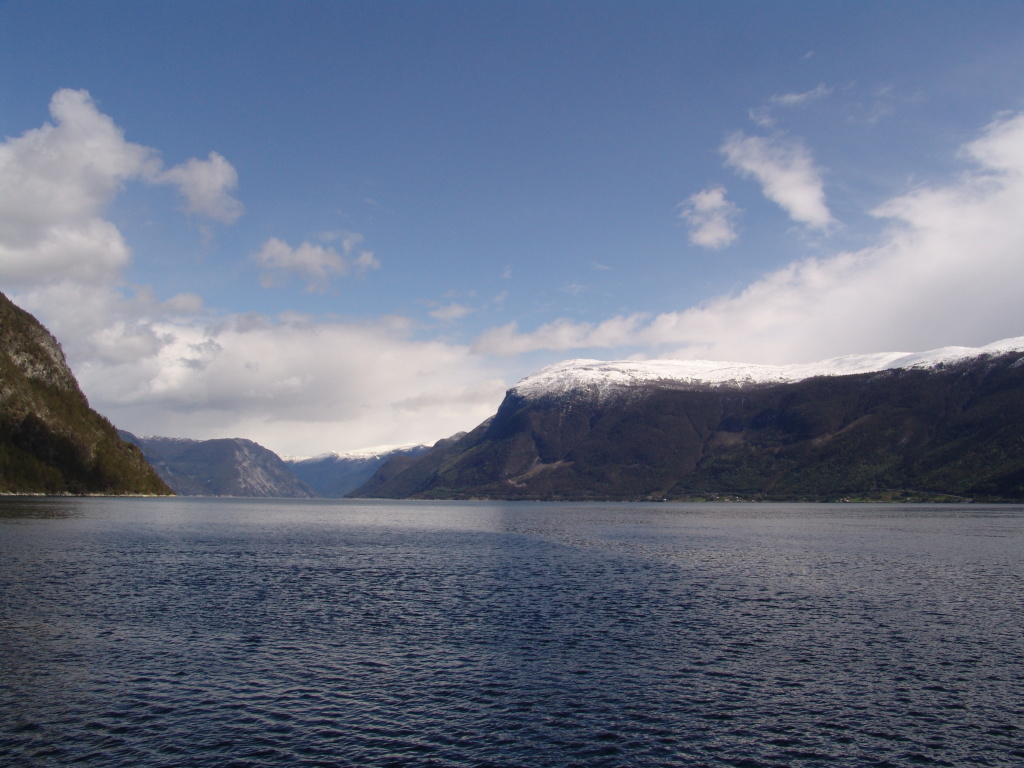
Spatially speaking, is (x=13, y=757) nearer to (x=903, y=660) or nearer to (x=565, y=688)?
(x=565, y=688)

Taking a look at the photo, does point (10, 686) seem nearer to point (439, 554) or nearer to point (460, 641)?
point (460, 641)

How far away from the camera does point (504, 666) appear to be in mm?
44750

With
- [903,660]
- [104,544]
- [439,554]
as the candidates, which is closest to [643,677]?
[903,660]

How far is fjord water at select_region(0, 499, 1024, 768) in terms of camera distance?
3181 centimetres

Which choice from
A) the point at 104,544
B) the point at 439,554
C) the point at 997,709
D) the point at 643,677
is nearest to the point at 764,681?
the point at 643,677

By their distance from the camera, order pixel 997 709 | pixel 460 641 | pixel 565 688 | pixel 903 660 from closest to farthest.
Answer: pixel 997 709
pixel 565 688
pixel 903 660
pixel 460 641

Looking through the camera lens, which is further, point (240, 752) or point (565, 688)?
point (565, 688)

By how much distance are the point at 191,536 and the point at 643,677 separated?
428 feet

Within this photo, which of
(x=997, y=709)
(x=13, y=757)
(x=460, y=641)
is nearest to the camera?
(x=13, y=757)

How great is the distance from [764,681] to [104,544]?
373ft

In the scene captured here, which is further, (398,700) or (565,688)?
(565,688)

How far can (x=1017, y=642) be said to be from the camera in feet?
170

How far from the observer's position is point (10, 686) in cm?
3812

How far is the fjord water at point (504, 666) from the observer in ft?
104
